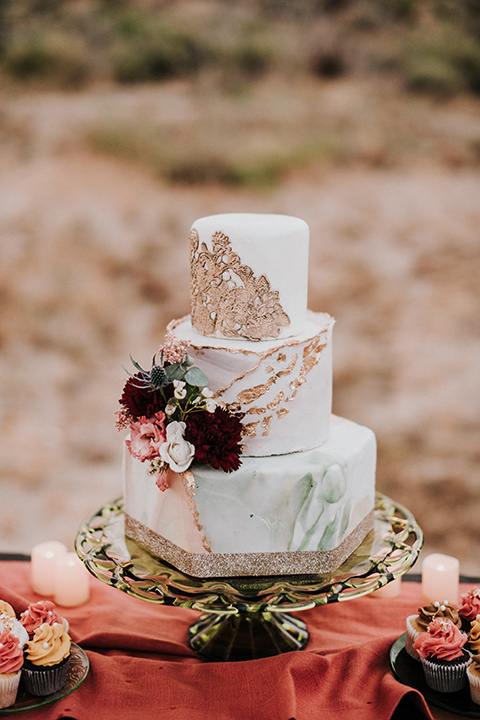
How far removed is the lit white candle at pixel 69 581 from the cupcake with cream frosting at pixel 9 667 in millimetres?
511

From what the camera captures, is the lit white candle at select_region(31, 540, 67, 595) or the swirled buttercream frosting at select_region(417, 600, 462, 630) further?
the lit white candle at select_region(31, 540, 67, 595)

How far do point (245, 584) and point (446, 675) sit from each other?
1.60 feet

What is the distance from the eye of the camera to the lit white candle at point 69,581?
85.0 inches

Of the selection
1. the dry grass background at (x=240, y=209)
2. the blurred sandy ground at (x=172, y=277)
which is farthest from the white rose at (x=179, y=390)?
the dry grass background at (x=240, y=209)

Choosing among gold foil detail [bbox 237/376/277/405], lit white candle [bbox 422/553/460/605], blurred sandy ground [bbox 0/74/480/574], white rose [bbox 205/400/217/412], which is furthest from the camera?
blurred sandy ground [bbox 0/74/480/574]

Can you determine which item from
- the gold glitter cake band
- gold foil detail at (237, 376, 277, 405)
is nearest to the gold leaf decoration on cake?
gold foil detail at (237, 376, 277, 405)

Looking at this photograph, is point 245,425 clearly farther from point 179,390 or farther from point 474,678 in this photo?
point 474,678

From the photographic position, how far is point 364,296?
577cm

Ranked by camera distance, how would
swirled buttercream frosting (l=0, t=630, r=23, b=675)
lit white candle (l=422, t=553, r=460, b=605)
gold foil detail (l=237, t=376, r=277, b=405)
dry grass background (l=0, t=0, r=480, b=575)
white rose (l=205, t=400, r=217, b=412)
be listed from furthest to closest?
dry grass background (l=0, t=0, r=480, b=575)
lit white candle (l=422, t=553, r=460, b=605)
gold foil detail (l=237, t=376, r=277, b=405)
white rose (l=205, t=400, r=217, b=412)
swirled buttercream frosting (l=0, t=630, r=23, b=675)

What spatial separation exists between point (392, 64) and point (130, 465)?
5.19 m

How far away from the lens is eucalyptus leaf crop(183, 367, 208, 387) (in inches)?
67.7

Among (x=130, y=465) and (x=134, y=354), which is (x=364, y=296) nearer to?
(x=134, y=354)

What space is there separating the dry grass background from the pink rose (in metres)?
3.47

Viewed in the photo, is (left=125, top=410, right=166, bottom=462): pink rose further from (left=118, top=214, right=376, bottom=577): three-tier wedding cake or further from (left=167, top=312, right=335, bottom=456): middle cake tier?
(left=167, top=312, right=335, bottom=456): middle cake tier
